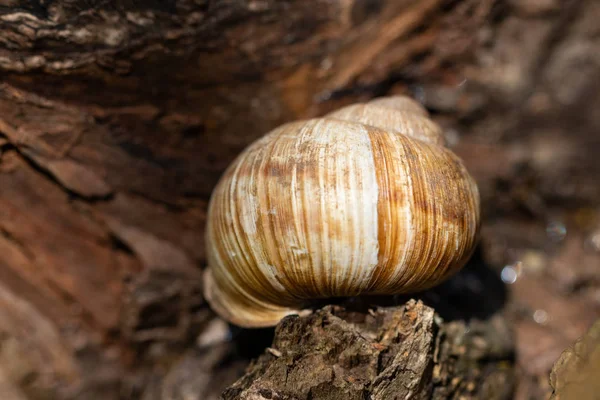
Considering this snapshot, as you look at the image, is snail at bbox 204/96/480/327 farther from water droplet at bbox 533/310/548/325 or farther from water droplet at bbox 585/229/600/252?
water droplet at bbox 585/229/600/252

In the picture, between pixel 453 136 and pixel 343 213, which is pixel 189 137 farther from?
pixel 453 136

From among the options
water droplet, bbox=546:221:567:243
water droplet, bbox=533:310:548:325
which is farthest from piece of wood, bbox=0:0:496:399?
water droplet, bbox=533:310:548:325

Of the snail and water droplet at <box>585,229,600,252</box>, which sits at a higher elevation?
the snail

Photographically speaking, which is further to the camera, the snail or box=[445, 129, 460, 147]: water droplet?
box=[445, 129, 460, 147]: water droplet

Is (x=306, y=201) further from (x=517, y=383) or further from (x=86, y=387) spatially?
(x=86, y=387)

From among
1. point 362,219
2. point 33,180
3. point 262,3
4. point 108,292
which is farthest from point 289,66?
point 108,292

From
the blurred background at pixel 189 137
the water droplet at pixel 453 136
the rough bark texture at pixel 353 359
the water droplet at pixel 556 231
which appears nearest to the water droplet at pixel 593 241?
the blurred background at pixel 189 137

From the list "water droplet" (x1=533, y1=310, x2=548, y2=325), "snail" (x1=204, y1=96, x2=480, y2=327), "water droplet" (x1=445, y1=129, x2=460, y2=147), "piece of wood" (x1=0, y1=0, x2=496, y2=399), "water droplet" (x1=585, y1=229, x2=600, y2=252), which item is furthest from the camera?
"water droplet" (x1=585, y1=229, x2=600, y2=252)
